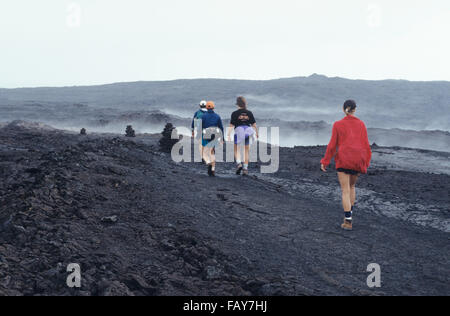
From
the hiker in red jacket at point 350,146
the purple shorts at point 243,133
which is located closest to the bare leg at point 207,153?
the purple shorts at point 243,133

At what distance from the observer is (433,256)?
6.41 metres

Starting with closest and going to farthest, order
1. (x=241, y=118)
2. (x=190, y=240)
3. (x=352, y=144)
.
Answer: (x=190, y=240)
(x=352, y=144)
(x=241, y=118)

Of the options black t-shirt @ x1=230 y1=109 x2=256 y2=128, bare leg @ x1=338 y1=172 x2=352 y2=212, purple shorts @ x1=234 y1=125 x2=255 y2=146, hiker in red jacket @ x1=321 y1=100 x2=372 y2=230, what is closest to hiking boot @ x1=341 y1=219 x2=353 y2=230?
bare leg @ x1=338 y1=172 x2=352 y2=212

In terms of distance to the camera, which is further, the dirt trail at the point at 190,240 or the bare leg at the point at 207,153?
the bare leg at the point at 207,153

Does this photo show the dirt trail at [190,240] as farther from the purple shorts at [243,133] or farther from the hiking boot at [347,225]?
the purple shorts at [243,133]

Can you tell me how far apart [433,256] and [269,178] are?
6319 mm

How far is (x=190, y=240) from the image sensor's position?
6.14 m

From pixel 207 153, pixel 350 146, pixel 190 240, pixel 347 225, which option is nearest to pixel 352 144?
pixel 350 146

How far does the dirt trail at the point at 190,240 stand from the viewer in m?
→ 4.75

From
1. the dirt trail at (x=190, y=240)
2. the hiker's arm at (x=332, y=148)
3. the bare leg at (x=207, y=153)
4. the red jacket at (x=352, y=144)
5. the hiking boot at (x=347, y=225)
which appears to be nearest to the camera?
the dirt trail at (x=190, y=240)

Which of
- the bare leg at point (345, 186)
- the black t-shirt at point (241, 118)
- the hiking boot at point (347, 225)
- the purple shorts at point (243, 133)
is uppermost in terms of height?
the black t-shirt at point (241, 118)

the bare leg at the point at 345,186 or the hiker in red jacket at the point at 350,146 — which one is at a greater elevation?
the hiker in red jacket at the point at 350,146

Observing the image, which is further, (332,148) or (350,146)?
(332,148)

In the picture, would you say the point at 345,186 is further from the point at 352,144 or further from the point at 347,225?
the point at 347,225
